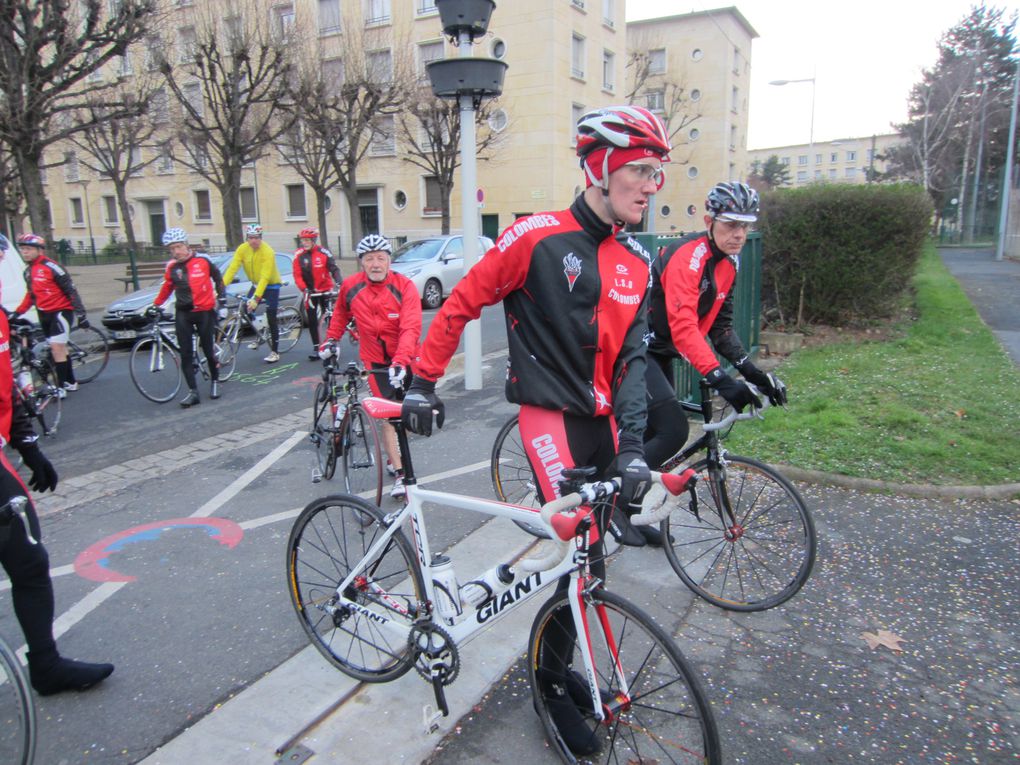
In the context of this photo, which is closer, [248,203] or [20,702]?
[20,702]

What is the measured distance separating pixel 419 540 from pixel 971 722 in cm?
229

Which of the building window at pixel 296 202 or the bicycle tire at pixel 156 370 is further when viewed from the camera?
the building window at pixel 296 202

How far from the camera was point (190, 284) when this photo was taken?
8.09 metres

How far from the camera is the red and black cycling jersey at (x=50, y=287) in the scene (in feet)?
29.5

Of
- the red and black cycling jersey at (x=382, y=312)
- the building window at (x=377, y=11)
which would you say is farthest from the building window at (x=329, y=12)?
the red and black cycling jersey at (x=382, y=312)

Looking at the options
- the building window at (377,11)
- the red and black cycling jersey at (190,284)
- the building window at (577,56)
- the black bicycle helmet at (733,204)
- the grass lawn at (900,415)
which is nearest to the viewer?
the black bicycle helmet at (733,204)

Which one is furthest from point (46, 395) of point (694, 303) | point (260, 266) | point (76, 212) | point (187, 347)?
point (76, 212)

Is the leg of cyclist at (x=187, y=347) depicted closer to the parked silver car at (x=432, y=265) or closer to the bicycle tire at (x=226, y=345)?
the bicycle tire at (x=226, y=345)

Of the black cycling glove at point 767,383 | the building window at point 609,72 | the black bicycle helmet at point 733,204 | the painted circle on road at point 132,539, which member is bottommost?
the painted circle on road at point 132,539

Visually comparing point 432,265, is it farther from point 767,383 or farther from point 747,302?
point 767,383

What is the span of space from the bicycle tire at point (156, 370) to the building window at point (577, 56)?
105 feet

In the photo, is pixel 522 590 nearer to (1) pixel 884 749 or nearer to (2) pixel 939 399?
(1) pixel 884 749

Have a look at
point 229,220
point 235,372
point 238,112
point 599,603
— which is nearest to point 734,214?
point 599,603

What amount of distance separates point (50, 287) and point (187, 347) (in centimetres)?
240
